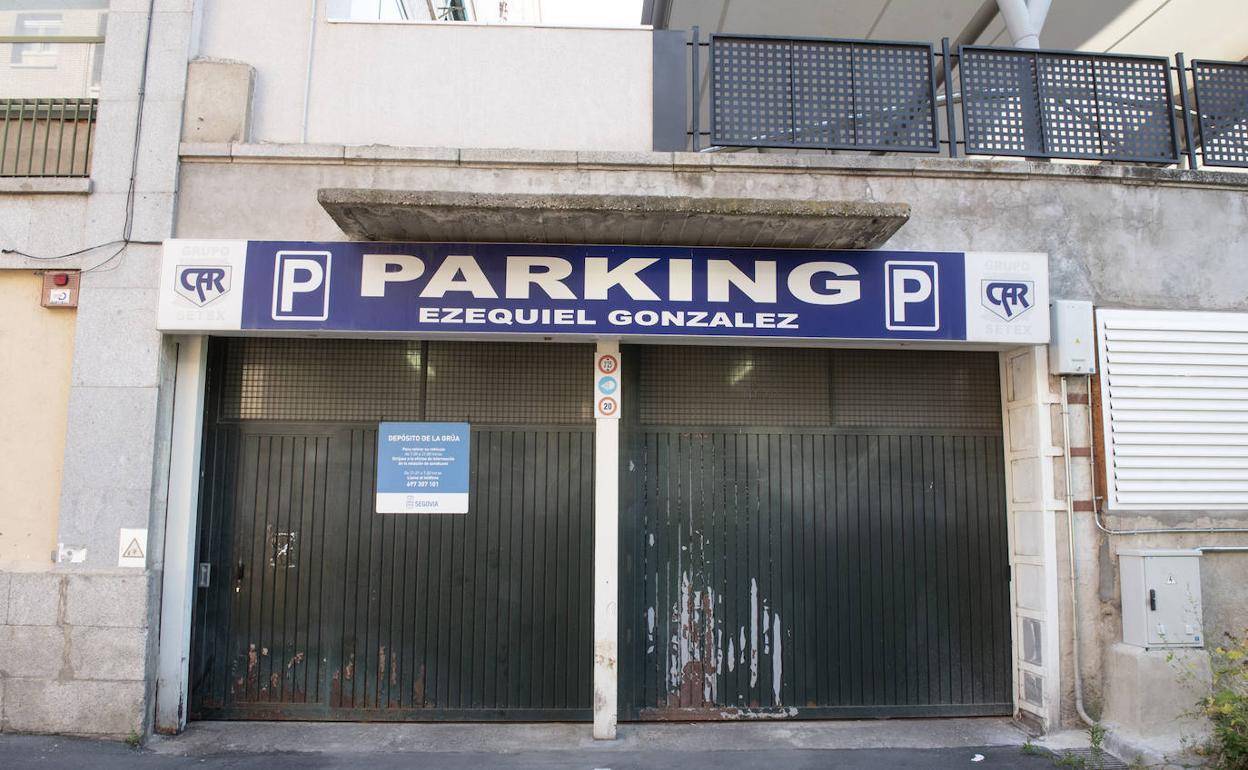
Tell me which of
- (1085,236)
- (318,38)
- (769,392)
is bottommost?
(769,392)

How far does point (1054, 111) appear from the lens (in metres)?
7.05

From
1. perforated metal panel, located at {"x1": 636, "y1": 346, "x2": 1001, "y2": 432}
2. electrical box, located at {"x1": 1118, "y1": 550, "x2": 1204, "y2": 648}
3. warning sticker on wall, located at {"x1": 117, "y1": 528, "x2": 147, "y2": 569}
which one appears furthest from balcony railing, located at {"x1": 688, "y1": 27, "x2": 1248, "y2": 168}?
warning sticker on wall, located at {"x1": 117, "y1": 528, "x2": 147, "y2": 569}

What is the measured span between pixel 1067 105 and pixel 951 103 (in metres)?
1.21

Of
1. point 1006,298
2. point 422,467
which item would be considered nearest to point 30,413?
point 422,467

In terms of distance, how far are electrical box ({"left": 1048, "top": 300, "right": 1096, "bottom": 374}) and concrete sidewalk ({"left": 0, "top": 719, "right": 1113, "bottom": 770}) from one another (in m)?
3.02

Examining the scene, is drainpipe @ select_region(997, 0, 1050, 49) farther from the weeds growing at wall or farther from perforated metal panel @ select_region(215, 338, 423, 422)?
perforated metal panel @ select_region(215, 338, 423, 422)

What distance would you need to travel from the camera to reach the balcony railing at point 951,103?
6879 mm

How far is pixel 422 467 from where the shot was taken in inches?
271

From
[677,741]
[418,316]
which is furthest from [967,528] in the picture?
[418,316]

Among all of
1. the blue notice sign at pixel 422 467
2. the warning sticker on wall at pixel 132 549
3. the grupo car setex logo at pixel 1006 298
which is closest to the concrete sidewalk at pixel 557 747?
the warning sticker on wall at pixel 132 549

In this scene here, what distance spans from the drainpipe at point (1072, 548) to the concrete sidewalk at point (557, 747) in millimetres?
322

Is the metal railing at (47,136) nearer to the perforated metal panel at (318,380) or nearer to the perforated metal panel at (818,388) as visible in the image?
the perforated metal panel at (318,380)

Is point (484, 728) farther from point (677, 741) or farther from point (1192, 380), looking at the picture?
point (1192, 380)

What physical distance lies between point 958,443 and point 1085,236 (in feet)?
7.02
